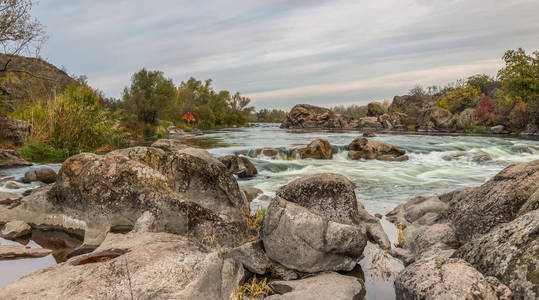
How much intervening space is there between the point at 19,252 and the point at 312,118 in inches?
2431

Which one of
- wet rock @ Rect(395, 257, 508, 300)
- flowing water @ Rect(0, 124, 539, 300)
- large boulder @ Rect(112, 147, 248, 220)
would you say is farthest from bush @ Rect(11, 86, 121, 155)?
wet rock @ Rect(395, 257, 508, 300)

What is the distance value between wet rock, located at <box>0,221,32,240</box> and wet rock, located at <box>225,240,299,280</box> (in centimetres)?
359

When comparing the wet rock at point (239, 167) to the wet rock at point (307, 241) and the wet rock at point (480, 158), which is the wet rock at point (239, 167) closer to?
the wet rock at point (307, 241)

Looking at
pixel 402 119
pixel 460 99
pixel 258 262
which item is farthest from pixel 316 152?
pixel 460 99

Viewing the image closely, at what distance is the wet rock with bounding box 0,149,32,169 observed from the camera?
39.2 feet

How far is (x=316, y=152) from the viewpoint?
18.2m

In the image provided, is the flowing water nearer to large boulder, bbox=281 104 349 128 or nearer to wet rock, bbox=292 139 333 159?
wet rock, bbox=292 139 333 159

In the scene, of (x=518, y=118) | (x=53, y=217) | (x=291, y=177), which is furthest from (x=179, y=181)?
(x=518, y=118)

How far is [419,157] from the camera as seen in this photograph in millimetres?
18625

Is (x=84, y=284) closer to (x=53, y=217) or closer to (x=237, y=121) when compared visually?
(x=53, y=217)

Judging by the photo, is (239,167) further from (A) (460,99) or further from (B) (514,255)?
(A) (460,99)

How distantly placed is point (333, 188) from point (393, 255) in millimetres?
1357

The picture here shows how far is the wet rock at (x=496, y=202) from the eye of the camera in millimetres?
4590

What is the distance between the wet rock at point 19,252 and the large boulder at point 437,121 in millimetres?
43118
